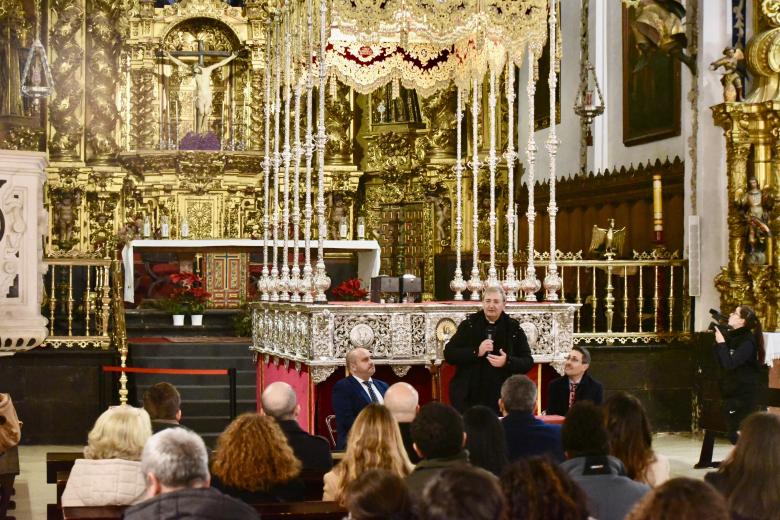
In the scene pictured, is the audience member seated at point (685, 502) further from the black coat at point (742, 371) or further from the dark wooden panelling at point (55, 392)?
the dark wooden panelling at point (55, 392)

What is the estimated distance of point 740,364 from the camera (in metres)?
12.2

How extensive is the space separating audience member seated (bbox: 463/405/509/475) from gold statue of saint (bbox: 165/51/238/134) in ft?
54.8

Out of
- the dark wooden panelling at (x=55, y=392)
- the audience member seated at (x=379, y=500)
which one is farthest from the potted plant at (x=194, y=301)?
the audience member seated at (x=379, y=500)

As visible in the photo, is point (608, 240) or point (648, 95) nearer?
point (608, 240)

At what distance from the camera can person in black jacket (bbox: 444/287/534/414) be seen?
10.8 meters

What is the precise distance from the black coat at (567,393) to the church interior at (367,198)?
3.80 feet

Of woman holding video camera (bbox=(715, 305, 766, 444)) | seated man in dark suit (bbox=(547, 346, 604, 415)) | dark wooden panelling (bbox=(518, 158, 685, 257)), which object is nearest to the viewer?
seated man in dark suit (bbox=(547, 346, 604, 415))

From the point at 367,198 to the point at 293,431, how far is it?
51.1 ft

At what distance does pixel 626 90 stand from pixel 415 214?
464cm

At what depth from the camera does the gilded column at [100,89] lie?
22.2 m

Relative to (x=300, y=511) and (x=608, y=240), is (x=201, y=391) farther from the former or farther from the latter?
(x=300, y=511)

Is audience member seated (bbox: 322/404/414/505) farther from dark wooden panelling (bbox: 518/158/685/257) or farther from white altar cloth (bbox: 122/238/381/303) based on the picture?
white altar cloth (bbox: 122/238/381/303)

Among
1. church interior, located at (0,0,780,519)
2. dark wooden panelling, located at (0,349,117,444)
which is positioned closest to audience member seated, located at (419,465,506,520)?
church interior, located at (0,0,780,519)

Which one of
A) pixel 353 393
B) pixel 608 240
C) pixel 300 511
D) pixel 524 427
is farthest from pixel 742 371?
pixel 300 511
